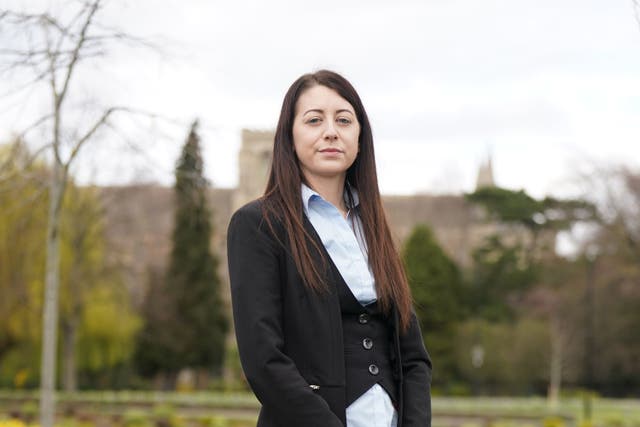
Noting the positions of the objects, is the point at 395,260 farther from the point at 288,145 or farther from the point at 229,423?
the point at 229,423

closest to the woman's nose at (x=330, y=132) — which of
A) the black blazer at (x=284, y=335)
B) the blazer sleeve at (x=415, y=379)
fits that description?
the black blazer at (x=284, y=335)

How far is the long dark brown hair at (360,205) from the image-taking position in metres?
2.16

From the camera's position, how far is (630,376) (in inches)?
1153

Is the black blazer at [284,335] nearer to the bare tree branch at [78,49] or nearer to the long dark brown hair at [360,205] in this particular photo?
the long dark brown hair at [360,205]

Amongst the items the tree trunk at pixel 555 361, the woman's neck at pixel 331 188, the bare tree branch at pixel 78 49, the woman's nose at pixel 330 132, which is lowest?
the tree trunk at pixel 555 361

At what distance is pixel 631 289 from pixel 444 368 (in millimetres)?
6103

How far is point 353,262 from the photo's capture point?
221cm

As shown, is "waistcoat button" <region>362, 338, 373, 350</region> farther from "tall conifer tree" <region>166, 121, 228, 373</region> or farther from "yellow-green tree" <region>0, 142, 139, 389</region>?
"tall conifer tree" <region>166, 121, 228, 373</region>

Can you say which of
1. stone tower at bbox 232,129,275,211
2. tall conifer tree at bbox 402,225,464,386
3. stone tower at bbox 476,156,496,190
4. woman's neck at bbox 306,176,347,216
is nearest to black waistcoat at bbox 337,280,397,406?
woman's neck at bbox 306,176,347,216

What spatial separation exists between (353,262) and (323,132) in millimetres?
310

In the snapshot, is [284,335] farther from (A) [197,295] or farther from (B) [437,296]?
(A) [197,295]

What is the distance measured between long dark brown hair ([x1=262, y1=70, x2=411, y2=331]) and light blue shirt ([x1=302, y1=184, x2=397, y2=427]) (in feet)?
0.08

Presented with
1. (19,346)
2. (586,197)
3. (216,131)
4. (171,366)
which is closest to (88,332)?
(19,346)

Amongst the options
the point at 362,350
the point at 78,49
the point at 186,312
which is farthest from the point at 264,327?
the point at 186,312
